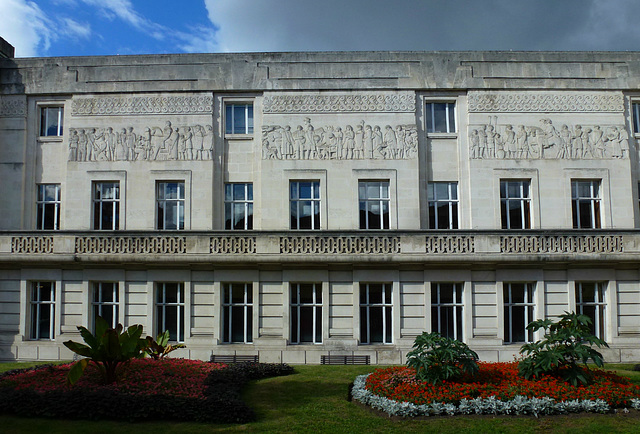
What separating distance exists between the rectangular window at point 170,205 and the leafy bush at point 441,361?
46.7ft

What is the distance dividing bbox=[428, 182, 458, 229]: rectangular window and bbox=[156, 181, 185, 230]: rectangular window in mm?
11500

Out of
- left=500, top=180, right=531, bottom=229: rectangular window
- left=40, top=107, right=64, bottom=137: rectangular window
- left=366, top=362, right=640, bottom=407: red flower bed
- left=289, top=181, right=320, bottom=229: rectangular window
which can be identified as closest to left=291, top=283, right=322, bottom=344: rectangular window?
left=289, top=181, right=320, bottom=229: rectangular window

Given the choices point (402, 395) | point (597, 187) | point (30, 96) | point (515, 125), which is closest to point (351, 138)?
point (515, 125)

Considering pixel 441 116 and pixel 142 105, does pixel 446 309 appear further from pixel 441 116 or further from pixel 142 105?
pixel 142 105

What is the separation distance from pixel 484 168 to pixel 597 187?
537cm

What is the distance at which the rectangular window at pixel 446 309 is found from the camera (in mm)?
24375

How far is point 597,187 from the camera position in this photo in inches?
1022

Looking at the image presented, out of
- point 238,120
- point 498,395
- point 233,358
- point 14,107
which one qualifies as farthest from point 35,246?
point 498,395

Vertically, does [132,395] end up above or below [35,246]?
below

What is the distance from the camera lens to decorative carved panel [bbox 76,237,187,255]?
24078mm

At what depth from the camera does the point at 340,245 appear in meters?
23.8

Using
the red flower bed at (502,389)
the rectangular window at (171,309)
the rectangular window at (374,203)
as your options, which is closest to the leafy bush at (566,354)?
the red flower bed at (502,389)

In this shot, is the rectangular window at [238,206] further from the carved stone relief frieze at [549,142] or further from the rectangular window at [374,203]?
the carved stone relief frieze at [549,142]

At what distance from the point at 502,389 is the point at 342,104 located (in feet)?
49.8
